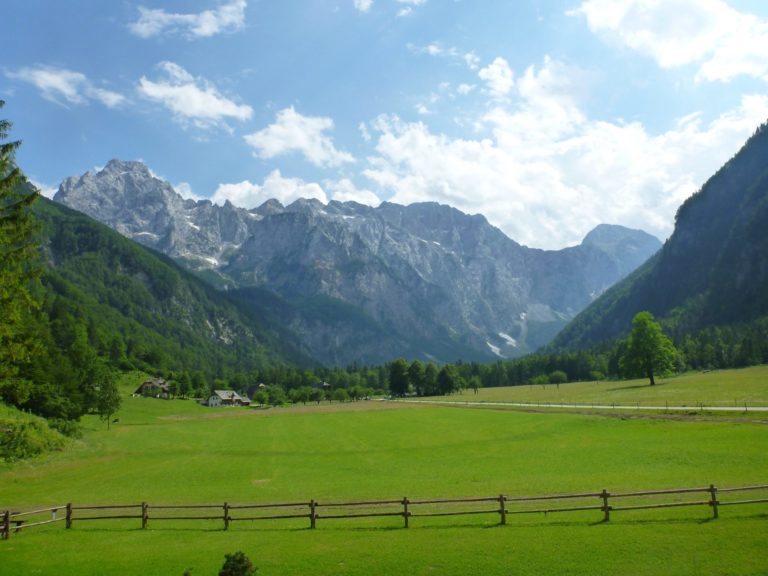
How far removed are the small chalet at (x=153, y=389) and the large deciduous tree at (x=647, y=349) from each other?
471 ft

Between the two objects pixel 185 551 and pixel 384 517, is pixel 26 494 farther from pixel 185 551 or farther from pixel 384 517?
pixel 384 517

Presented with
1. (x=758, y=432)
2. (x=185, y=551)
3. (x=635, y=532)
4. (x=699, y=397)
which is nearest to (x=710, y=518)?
(x=635, y=532)

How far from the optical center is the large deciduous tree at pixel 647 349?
116750 mm

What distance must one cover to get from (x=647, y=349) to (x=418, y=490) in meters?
98.8

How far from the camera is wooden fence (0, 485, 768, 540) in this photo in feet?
85.1

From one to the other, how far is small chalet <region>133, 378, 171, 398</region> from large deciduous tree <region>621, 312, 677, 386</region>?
144 m

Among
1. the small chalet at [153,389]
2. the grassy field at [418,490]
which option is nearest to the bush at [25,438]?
the grassy field at [418,490]

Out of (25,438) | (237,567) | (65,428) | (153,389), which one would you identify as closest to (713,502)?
(237,567)

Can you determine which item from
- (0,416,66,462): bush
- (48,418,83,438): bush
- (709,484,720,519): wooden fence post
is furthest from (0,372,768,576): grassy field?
(48,418,83,438): bush

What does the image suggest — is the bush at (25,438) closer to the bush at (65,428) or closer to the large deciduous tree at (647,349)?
the bush at (65,428)

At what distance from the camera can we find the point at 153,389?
176 m

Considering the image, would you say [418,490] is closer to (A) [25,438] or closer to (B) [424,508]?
(B) [424,508]

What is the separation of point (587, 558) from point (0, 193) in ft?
129

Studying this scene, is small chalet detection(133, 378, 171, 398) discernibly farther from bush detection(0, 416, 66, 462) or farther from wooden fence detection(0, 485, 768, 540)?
wooden fence detection(0, 485, 768, 540)
